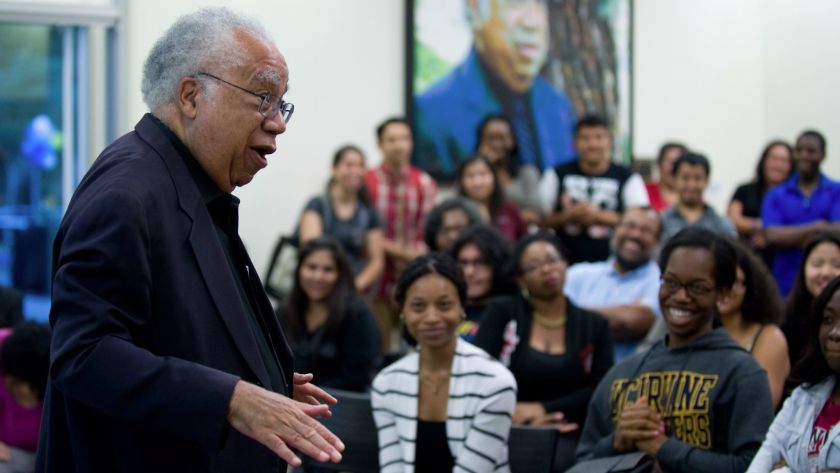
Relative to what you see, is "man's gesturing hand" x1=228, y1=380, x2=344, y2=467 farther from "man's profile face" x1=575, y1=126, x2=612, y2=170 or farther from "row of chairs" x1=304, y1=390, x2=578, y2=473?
"man's profile face" x1=575, y1=126, x2=612, y2=170

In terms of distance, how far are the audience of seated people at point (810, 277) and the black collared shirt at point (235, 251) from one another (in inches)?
108

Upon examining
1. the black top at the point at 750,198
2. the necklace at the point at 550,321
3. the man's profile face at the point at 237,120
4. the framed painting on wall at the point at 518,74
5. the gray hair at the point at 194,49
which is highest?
the framed painting on wall at the point at 518,74

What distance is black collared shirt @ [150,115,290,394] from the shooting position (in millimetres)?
2299

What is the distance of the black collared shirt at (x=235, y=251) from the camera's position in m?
2.30

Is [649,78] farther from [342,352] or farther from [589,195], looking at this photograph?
[342,352]

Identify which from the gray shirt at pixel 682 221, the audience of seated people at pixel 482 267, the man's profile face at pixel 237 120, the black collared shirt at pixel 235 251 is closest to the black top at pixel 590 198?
the gray shirt at pixel 682 221

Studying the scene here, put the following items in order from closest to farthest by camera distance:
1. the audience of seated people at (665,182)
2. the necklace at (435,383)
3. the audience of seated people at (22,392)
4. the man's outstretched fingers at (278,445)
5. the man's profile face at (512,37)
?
the man's outstretched fingers at (278,445)
the necklace at (435,383)
the audience of seated people at (22,392)
the audience of seated people at (665,182)
the man's profile face at (512,37)

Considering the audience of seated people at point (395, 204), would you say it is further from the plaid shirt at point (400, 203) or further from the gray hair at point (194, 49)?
the gray hair at point (194, 49)

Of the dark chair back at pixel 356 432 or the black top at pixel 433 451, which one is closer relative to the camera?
the black top at pixel 433 451

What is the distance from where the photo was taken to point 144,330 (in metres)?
2.11

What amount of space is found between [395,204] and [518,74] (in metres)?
1.66

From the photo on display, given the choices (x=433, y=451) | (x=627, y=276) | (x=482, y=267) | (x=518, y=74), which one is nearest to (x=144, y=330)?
(x=433, y=451)

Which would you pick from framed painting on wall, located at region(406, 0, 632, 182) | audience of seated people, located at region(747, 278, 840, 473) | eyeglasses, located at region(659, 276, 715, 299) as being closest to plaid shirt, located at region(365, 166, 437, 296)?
framed painting on wall, located at region(406, 0, 632, 182)

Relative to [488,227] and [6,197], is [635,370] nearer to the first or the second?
[488,227]
